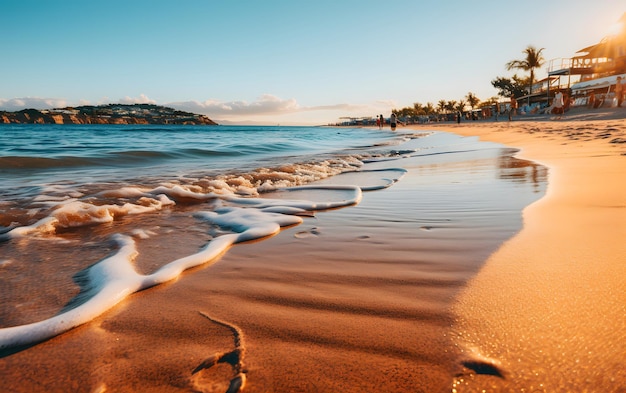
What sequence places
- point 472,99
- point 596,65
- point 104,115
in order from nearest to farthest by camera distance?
point 596,65
point 472,99
point 104,115

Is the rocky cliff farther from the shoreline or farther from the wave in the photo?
the shoreline

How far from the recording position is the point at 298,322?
1200 mm

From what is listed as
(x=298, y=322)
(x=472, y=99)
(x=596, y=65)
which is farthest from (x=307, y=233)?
(x=472, y=99)

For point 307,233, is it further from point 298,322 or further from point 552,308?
point 552,308

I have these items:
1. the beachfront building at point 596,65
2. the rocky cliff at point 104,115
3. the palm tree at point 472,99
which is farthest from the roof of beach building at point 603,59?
the rocky cliff at point 104,115

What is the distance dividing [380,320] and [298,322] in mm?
270

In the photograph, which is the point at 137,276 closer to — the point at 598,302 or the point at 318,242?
the point at 318,242

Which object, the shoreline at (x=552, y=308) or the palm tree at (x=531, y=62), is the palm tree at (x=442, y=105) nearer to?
the palm tree at (x=531, y=62)

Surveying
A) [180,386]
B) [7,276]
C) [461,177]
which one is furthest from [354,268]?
[461,177]

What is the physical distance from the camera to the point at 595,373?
803mm

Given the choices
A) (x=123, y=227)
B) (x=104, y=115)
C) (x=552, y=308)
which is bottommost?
(x=123, y=227)

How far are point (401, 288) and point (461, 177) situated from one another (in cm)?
329

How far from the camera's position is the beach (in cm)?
88

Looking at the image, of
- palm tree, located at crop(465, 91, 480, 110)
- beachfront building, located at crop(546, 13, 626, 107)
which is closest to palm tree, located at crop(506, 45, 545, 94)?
beachfront building, located at crop(546, 13, 626, 107)
